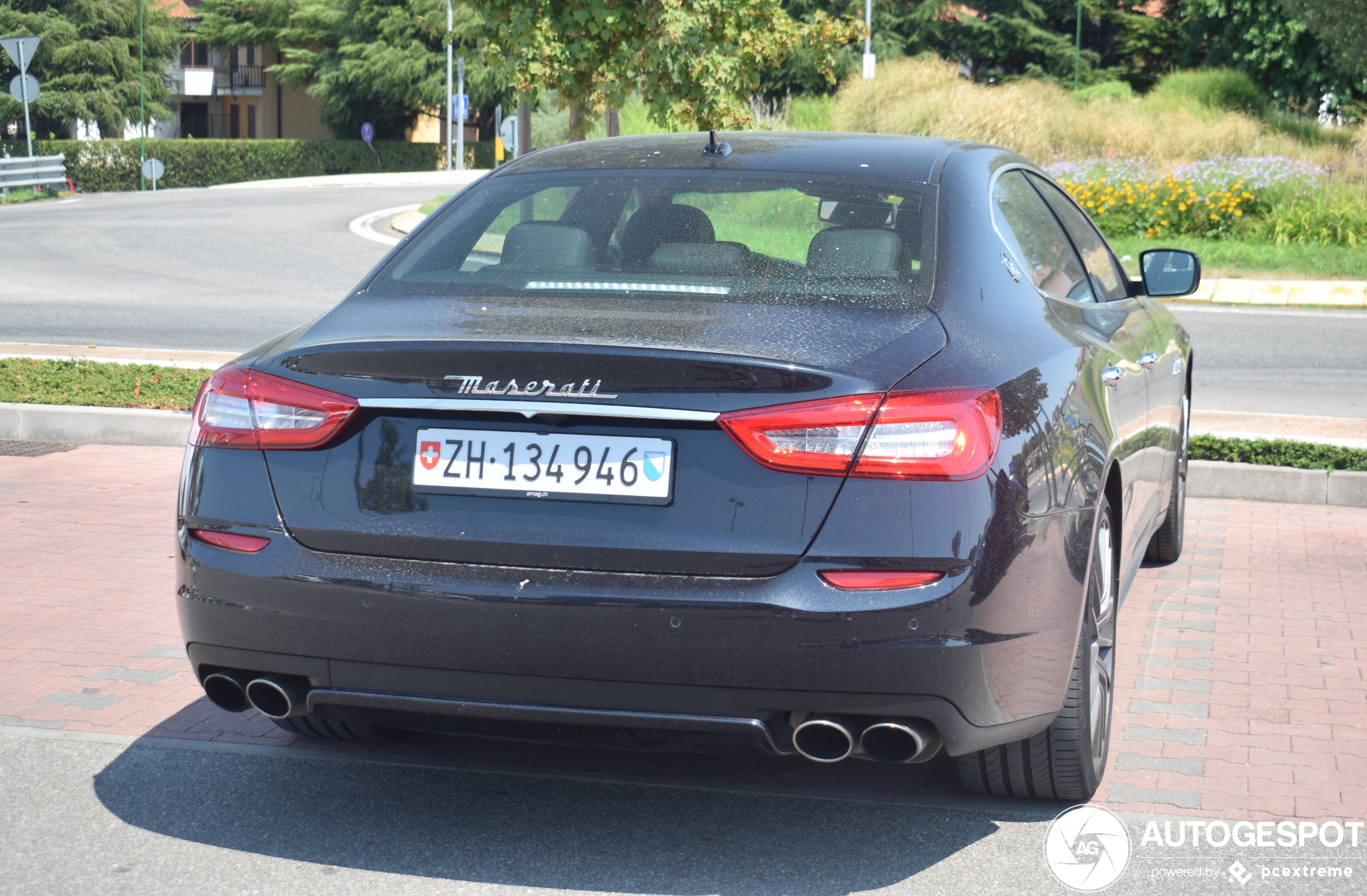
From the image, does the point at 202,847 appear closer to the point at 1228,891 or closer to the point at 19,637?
the point at 19,637

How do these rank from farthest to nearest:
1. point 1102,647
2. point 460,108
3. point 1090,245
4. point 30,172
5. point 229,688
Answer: point 460,108 < point 30,172 < point 1090,245 < point 1102,647 < point 229,688

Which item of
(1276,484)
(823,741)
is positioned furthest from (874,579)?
(1276,484)

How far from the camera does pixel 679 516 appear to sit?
285 cm

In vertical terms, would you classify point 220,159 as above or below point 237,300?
above

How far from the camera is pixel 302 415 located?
307 centimetres

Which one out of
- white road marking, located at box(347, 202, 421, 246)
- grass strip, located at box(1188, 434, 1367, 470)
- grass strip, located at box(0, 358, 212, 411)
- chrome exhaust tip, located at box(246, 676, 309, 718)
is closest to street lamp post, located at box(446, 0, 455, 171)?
white road marking, located at box(347, 202, 421, 246)

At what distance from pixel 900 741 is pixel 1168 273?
2.73 meters

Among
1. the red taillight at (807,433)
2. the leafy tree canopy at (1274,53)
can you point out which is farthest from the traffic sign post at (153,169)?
the red taillight at (807,433)

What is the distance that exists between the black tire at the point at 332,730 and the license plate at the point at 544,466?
120 cm

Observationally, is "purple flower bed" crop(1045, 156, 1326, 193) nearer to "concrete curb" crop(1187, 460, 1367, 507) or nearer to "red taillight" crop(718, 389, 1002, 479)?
"concrete curb" crop(1187, 460, 1367, 507)

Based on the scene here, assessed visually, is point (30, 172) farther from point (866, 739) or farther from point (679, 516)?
point (866, 739)

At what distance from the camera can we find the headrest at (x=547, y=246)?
12.0 ft

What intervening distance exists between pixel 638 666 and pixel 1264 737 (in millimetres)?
2034

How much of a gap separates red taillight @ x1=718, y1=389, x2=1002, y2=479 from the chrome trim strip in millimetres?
82
